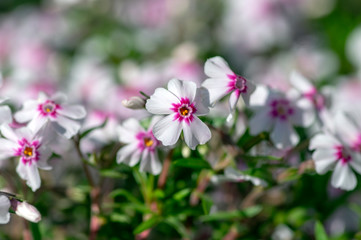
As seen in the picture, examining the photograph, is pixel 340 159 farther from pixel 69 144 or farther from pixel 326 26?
pixel 326 26

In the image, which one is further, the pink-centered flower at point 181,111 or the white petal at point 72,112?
the white petal at point 72,112

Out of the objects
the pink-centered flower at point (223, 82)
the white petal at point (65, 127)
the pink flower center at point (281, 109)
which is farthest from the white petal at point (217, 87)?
the white petal at point (65, 127)

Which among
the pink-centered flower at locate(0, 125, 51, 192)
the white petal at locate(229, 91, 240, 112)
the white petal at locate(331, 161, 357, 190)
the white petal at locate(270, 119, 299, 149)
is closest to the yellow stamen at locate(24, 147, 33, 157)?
the pink-centered flower at locate(0, 125, 51, 192)

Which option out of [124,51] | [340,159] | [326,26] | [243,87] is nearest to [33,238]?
[243,87]

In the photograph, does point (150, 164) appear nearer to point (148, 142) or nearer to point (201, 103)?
point (148, 142)

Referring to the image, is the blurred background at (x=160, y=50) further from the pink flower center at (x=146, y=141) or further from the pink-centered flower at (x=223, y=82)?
the pink-centered flower at (x=223, y=82)

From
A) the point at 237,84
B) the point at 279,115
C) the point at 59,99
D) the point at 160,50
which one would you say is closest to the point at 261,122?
the point at 279,115

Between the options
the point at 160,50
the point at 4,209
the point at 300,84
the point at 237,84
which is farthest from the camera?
the point at 160,50
